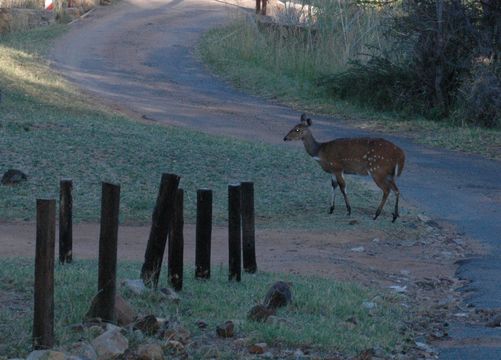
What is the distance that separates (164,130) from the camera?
19047 millimetres

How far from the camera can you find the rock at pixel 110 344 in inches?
250

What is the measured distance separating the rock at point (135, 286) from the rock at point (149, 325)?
924 millimetres

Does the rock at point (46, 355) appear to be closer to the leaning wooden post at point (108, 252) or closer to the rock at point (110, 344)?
the rock at point (110, 344)

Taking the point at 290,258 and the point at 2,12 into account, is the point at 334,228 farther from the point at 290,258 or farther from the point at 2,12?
the point at 2,12

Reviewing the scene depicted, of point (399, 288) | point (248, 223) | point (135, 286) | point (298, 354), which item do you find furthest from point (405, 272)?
point (298, 354)

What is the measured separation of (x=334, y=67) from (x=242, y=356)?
22.1 metres

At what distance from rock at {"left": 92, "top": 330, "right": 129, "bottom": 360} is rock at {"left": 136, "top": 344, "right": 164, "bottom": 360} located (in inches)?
4.1

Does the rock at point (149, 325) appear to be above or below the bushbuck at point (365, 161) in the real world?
below

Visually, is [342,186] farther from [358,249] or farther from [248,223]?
[248,223]

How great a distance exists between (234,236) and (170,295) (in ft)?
4.64

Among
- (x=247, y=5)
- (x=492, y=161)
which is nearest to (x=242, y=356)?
(x=492, y=161)

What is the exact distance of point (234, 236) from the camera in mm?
9258

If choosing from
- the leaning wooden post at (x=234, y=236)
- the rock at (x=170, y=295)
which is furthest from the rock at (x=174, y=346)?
the leaning wooden post at (x=234, y=236)

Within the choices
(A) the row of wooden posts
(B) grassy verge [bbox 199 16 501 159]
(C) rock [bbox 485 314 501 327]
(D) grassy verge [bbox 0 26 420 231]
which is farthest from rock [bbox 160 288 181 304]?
(B) grassy verge [bbox 199 16 501 159]
